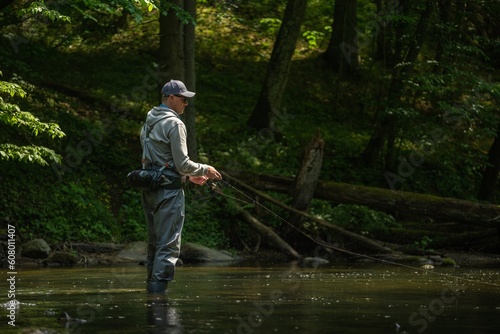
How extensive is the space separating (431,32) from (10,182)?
35.4 feet

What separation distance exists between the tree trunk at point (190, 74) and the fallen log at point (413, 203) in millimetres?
2230

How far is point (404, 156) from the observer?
2206 cm

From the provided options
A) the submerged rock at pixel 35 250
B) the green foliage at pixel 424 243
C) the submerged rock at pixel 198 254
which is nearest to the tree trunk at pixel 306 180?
the submerged rock at pixel 198 254

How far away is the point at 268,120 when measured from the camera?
22.0 meters

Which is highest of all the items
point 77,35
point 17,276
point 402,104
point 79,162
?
point 77,35

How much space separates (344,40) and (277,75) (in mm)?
4621

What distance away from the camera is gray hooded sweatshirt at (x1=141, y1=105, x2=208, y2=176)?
8.54 meters

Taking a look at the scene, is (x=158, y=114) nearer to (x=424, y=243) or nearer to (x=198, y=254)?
(x=198, y=254)

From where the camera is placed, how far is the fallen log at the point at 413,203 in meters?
16.3

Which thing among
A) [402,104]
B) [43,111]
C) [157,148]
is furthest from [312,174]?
[157,148]

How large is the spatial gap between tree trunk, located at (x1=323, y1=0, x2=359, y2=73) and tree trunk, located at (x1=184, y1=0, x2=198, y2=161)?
7.36 m

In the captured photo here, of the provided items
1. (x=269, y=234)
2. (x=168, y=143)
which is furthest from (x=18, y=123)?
(x=269, y=234)

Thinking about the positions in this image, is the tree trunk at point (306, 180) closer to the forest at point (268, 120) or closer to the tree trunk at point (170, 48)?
the forest at point (268, 120)

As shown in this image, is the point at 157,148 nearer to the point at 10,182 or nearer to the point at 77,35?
the point at 10,182
